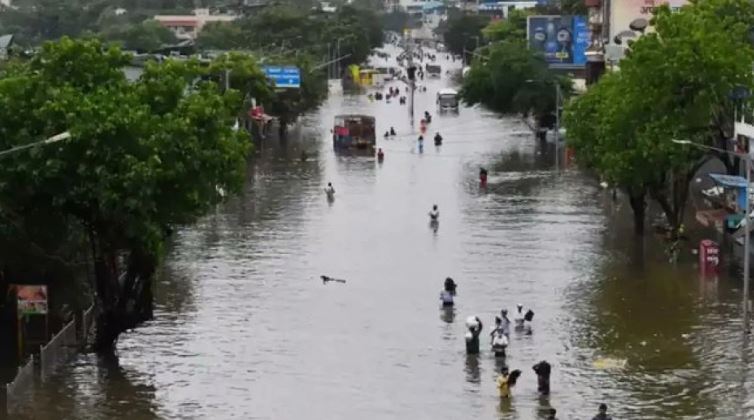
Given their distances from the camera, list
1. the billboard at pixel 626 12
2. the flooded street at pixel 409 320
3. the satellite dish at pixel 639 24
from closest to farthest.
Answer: the flooded street at pixel 409 320 < the satellite dish at pixel 639 24 < the billboard at pixel 626 12

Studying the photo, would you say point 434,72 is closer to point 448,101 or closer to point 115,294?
point 448,101

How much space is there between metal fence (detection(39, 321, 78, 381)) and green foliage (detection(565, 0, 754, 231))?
20.4 meters

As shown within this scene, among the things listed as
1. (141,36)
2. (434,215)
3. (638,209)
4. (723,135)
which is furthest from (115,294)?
(141,36)

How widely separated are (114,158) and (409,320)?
9.72m

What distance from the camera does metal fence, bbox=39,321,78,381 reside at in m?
35.1

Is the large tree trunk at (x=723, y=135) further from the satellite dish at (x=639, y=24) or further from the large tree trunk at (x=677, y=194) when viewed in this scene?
the satellite dish at (x=639, y=24)

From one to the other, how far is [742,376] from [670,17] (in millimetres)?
20261

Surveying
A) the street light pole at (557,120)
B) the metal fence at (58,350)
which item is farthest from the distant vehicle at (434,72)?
the metal fence at (58,350)

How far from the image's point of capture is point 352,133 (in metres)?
92.4

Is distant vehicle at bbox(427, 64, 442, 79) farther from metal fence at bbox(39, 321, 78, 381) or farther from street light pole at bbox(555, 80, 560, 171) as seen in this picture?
metal fence at bbox(39, 321, 78, 381)

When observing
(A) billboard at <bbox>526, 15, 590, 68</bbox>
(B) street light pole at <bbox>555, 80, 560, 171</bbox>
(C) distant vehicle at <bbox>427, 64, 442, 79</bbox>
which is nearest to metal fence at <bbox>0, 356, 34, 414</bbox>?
(B) street light pole at <bbox>555, 80, 560, 171</bbox>

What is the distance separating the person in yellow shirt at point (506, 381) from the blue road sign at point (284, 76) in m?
69.1

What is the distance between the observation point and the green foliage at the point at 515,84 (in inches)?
4176

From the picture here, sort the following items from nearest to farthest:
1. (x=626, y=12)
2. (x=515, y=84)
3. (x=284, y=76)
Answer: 1. (x=284, y=76)
2. (x=626, y=12)
3. (x=515, y=84)
